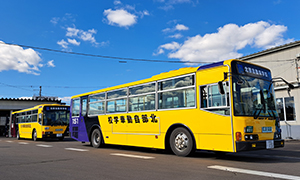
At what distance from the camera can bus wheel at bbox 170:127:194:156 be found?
7909 millimetres

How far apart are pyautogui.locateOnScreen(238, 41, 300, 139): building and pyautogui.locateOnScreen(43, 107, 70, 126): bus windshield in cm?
1597

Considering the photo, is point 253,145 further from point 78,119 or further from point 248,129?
point 78,119

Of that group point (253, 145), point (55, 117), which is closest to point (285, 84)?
point (253, 145)

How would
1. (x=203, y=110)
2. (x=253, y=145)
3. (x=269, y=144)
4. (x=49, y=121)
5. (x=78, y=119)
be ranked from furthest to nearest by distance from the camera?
1. (x=49, y=121)
2. (x=78, y=119)
3. (x=203, y=110)
4. (x=269, y=144)
5. (x=253, y=145)

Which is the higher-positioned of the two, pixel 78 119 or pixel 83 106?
pixel 83 106

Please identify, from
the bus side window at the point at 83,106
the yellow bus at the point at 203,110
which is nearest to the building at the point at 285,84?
the yellow bus at the point at 203,110

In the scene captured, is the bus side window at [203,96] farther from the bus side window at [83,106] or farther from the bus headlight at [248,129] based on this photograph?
the bus side window at [83,106]

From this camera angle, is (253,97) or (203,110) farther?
(203,110)

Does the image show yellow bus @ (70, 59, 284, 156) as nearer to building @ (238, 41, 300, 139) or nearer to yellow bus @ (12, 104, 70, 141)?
yellow bus @ (12, 104, 70, 141)

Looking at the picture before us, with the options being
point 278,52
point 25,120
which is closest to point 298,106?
point 278,52

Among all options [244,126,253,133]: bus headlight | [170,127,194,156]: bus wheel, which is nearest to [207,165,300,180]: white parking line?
[244,126,253,133]: bus headlight

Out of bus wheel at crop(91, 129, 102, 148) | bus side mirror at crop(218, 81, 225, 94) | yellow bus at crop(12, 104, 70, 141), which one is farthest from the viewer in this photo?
yellow bus at crop(12, 104, 70, 141)

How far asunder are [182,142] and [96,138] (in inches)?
226

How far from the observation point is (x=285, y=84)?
19.6 m
